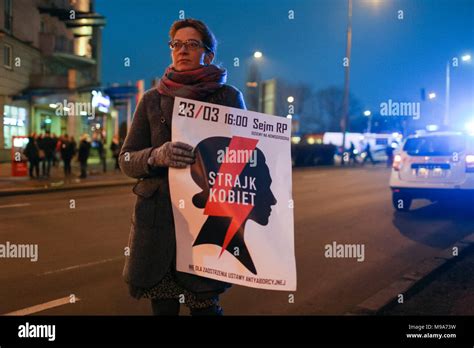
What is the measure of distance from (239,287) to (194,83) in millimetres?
3633

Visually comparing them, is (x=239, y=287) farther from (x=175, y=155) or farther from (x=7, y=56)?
(x=7, y=56)

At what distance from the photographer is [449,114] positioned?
3838cm

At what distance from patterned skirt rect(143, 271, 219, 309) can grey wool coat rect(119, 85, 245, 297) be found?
1.4 inches

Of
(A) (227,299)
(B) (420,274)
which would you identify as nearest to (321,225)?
(B) (420,274)

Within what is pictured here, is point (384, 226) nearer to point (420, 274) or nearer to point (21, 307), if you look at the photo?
point (420, 274)

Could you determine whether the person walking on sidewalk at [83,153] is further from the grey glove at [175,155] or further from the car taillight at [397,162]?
the grey glove at [175,155]

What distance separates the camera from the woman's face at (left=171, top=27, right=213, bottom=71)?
2633 mm

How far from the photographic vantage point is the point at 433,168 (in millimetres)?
11109

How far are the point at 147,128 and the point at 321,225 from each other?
757cm

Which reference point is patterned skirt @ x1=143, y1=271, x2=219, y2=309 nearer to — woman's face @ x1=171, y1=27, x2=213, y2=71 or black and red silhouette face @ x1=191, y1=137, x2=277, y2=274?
black and red silhouette face @ x1=191, y1=137, x2=277, y2=274

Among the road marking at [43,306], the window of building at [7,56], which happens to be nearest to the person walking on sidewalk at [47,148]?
the window of building at [7,56]

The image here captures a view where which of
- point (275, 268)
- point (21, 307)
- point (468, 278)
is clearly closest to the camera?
point (275, 268)

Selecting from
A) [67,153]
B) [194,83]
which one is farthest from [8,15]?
[194,83]

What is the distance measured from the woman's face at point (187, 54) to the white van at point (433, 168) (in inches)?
370
